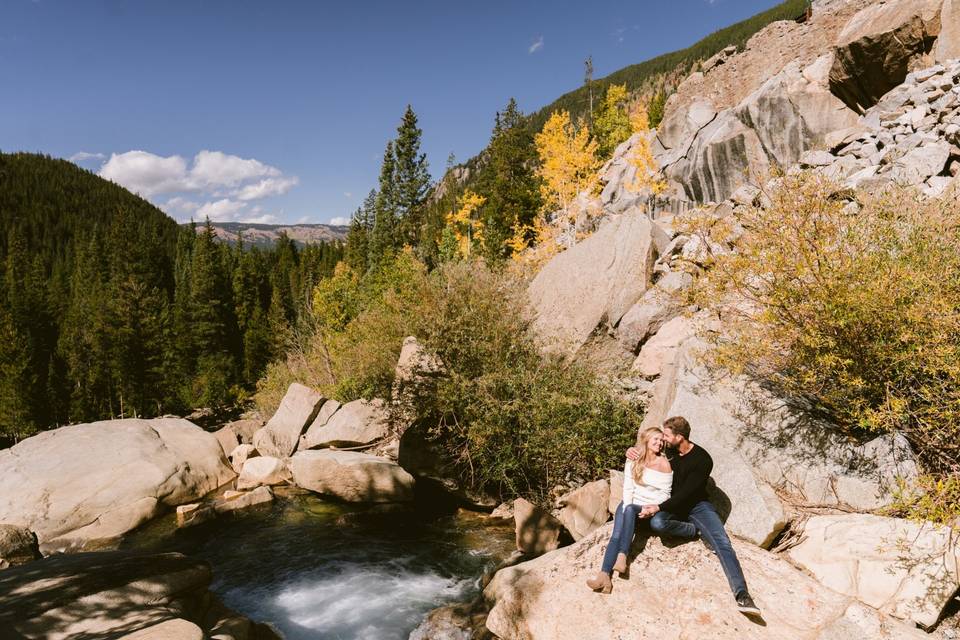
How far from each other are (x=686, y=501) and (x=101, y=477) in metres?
16.7

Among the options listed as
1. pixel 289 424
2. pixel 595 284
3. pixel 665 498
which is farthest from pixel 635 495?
pixel 289 424

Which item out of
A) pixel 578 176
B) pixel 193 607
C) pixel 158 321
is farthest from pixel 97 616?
pixel 158 321

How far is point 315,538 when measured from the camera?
40.5 ft

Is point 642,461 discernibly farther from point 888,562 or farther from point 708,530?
point 888,562

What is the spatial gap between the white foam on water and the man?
189 inches

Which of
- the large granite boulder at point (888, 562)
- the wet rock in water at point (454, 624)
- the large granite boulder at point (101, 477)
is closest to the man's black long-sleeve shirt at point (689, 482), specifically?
the large granite boulder at point (888, 562)

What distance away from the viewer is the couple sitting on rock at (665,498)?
6578 mm

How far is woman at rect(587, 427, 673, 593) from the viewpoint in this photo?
21.6ft

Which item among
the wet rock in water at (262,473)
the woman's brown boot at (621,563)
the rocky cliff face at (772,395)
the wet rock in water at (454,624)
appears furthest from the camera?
the wet rock in water at (262,473)

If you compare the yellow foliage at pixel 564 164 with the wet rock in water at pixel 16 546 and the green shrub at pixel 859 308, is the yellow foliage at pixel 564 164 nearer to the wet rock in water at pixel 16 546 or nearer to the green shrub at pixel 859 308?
the green shrub at pixel 859 308

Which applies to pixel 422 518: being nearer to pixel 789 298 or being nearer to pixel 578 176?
pixel 789 298

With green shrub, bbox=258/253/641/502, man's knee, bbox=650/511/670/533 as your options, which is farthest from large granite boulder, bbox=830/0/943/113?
man's knee, bbox=650/511/670/533

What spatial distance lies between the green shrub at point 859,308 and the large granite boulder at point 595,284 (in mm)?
6265

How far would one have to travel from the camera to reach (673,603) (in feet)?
20.2
